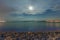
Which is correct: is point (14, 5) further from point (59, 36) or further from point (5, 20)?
point (59, 36)

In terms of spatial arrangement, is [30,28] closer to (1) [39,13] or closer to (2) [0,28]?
(1) [39,13]

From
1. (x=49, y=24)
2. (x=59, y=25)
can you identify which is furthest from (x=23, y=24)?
(x=59, y=25)

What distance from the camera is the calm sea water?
0.95m

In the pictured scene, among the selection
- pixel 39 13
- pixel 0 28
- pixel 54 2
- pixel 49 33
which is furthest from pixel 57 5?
pixel 0 28

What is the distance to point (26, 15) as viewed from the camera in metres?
0.96

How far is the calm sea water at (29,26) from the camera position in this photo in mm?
950

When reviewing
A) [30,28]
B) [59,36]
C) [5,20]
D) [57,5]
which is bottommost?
[59,36]

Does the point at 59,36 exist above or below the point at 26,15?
below

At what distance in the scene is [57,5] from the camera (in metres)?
0.96

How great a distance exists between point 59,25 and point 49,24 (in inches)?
5.4

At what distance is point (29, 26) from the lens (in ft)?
3.19

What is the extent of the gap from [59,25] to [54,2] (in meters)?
0.31

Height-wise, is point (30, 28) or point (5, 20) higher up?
point (5, 20)

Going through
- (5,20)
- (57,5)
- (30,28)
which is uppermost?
(57,5)
